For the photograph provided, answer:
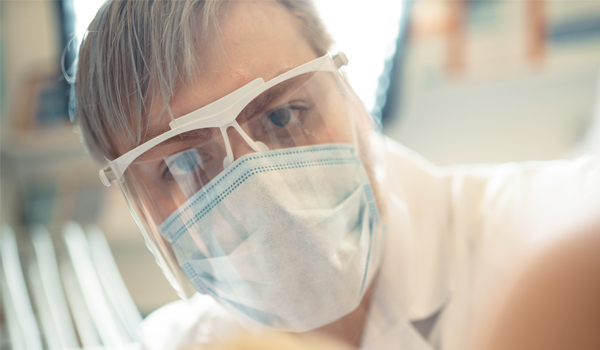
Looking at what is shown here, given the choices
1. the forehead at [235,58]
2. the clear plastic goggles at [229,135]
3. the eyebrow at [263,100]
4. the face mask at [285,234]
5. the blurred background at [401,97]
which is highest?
the forehead at [235,58]

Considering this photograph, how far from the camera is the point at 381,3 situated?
1.75 m

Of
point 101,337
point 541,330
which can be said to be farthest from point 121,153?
point 101,337

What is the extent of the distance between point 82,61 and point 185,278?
0.47 m

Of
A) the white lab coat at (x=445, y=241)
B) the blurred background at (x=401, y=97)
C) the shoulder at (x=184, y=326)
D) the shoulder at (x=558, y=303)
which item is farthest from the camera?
the blurred background at (x=401, y=97)

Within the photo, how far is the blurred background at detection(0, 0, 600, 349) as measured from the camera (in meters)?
1.52

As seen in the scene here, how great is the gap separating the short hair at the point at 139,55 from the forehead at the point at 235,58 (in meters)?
0.02

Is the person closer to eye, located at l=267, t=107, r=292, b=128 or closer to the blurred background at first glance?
eye, located at l=267, t=107, r=292, b=128

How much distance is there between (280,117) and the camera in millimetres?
626

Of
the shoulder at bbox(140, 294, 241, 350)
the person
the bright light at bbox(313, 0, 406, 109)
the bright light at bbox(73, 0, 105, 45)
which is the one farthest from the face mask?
the bright light at bbox(313, 0, 406, 109)

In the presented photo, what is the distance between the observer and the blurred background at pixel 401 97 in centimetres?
152

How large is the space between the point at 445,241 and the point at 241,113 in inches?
20.9

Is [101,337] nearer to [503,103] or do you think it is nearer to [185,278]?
[185,278]

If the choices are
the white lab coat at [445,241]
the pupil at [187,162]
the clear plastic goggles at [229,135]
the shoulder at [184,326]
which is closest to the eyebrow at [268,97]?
the clear plastic goggles at [229,135]

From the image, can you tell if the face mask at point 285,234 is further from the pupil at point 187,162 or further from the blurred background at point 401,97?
the blurred background at point 401,97
